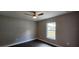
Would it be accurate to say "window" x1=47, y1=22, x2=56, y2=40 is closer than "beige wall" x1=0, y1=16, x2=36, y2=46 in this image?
No

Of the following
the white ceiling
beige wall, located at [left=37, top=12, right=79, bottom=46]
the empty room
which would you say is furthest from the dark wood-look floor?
the white ceiling

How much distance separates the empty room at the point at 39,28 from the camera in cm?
160

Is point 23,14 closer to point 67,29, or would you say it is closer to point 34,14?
Answer: point 34,14

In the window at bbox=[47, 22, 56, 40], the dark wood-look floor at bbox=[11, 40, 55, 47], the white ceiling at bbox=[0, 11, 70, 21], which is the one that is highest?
the white ceiling at bbox=[0, 11, 70, 21]

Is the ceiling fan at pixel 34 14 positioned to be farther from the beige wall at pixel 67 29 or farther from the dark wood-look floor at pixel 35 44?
the dark wood-look floor at pixel 35 44

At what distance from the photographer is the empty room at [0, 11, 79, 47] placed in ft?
5.24

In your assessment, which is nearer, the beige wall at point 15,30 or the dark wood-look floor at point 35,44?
the beige wall at point 15,30

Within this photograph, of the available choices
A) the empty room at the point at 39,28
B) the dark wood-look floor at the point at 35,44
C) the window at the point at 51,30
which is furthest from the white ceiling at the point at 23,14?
the dark wood-look floor at the point at 35,44

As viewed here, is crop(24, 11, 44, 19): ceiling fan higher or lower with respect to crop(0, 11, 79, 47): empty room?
higher

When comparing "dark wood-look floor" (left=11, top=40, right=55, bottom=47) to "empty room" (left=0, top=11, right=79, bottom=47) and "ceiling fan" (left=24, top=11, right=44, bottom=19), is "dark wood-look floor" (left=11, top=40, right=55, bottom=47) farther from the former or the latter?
"ceiling fan" (left=24, top=11, right=44, bottom=19)

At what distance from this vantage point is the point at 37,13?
1686 millimetres
